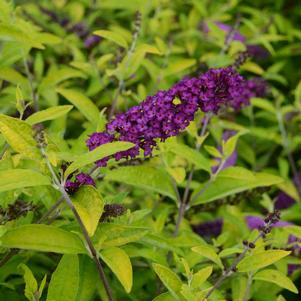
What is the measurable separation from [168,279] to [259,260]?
0.76ft

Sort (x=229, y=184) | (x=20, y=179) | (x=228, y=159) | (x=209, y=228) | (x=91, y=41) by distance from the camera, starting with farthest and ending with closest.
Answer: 1. (x=91, y=41)
2. (x=228, y=159)
3. (x=209, y=228)
4. (x=229, y=184)
5. (x=20, y=179)

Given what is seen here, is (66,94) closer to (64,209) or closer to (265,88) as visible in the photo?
(64,209)

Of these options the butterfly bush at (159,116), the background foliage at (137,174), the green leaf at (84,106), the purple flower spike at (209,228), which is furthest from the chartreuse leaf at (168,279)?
the purple flower spike at (209,228)

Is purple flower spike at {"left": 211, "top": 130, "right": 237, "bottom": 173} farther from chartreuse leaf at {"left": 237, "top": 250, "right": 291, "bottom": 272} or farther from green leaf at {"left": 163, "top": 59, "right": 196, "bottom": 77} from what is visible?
chartreuse leaf at {"left": 237, "top": 250, "right": 291, "bottom": 272}

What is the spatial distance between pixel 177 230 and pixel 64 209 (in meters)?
0.40

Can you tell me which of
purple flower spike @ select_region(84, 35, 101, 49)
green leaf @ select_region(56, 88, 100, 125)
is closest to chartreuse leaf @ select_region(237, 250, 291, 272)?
green leaf @ select_region(56, 88, 100, 125)

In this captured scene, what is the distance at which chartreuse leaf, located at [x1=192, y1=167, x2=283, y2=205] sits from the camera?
1.92 m

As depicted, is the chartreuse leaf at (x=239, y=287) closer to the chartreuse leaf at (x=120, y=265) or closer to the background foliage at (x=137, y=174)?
the background foliage at (x=137, y=174)

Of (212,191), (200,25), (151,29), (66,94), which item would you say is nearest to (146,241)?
(212,191)

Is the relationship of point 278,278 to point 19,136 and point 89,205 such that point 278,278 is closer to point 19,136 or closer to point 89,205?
point 89,205

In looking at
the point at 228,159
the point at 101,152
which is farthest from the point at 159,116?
the point at 228,159

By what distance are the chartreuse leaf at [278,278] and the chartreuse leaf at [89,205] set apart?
21.2 inches

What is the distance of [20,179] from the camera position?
4.09 feet

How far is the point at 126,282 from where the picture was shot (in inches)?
50.5
